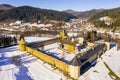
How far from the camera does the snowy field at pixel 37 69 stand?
15962 millimetres

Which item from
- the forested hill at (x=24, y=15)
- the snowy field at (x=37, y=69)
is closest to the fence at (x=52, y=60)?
the snowy field at (x=37, y=69)

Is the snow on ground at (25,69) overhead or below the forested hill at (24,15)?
below

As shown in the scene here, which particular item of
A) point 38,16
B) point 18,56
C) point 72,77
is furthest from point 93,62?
point 38,16

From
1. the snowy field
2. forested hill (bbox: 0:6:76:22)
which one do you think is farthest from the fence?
forested hill (bbox: 0:6:76:22)

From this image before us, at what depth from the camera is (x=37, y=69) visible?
17.8m

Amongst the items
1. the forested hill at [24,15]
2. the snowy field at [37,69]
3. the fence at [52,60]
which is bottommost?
the snowy field at [37,69]

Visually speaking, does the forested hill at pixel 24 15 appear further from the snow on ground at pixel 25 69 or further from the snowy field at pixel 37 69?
the snowy field at pixel 37 69

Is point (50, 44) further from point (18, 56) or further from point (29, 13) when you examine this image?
point (29, 13)

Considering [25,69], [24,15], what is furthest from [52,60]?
[24,15]

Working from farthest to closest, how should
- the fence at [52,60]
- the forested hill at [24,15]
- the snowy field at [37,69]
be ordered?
the forested hill at [24,15]
the fence at [52,60]
the snowy field at [37,69]

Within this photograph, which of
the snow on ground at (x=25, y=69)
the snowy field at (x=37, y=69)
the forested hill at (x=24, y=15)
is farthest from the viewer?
the forested hill at (x=24, y=15)

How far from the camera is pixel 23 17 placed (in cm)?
10581

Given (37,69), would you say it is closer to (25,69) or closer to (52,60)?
(25,69)

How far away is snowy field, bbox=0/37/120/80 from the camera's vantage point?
1596cm
